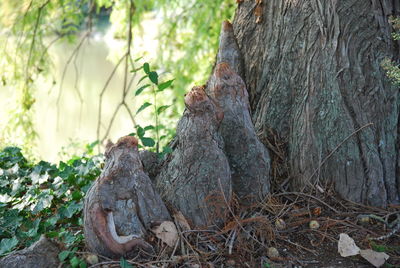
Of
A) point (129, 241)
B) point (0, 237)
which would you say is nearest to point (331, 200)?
point (129, 241)

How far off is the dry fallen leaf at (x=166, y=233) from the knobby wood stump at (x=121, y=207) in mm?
29

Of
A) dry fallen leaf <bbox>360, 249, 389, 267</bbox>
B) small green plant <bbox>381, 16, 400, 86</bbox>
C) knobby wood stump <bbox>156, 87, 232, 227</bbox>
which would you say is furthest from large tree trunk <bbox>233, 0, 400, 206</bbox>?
knobby wood stump <bbox>156, 87, 232, 227</bbox>

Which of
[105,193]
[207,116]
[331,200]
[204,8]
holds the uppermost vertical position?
[204,8]

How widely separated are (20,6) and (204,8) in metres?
2.10

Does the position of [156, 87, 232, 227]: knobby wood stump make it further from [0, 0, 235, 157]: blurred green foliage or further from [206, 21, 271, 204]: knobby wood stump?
[0, 0, 235, 157]: blurred green foliage

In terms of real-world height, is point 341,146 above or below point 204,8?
below

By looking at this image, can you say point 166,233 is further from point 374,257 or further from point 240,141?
point 374,257

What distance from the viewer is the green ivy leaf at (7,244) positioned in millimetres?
2112

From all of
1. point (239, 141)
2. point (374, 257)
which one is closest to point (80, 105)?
point (239, 141)

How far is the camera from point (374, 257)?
6.40 ft

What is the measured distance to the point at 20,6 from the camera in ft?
14.9

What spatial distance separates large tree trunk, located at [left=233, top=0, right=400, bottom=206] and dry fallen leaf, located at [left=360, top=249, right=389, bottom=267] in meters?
0.37

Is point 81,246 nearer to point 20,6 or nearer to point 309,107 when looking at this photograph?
point 309,107

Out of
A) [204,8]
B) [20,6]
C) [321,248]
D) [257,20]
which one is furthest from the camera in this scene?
[204,8]
